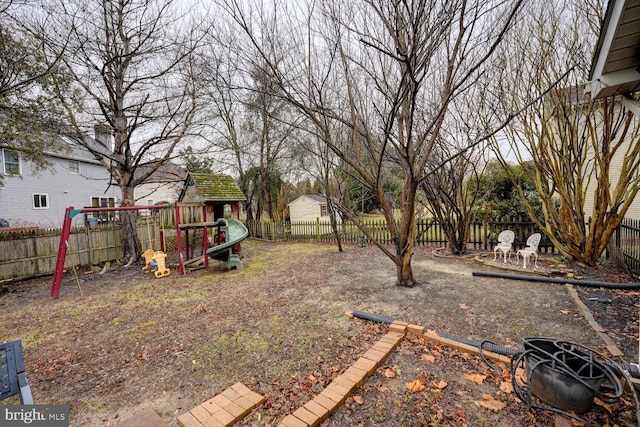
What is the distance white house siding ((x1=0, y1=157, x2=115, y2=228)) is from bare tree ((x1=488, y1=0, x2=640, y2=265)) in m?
15.4

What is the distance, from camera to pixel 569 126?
6.05 metres

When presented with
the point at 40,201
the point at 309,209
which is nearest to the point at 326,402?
the point at 40,201

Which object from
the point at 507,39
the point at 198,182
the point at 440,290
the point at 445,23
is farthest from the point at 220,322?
the point at 507,39

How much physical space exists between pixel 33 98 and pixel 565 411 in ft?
34.2

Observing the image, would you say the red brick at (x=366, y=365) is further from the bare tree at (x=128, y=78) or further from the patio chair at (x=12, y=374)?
the bare tree at (x=128, y=78)

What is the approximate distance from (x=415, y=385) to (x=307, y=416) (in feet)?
3.34

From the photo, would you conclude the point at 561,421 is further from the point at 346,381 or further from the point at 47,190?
the point at 47,190

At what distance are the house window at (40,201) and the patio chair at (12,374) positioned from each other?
17446 mm

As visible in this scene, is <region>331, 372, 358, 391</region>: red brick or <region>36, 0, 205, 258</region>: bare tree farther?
<region>36, 0, 205, 258</region>: bare tree

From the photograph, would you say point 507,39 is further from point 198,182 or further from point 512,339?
point 198,182

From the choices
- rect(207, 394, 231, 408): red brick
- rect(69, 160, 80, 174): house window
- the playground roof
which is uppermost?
rect(69, 160, 80, 174): house window

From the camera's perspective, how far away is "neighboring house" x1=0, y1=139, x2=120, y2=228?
12.8 metres

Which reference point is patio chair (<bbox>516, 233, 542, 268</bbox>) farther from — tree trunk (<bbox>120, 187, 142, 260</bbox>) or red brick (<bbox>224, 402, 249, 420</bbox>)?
tree trunk (<bbox>120, 187, 142, 260</bbox>)

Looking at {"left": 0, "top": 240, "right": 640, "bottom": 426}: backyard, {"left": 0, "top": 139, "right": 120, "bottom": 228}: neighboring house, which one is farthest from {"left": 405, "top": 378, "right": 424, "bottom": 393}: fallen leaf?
{"left": 0, "top": 139, "right": 120, "bottom": 228}: neighboring house
